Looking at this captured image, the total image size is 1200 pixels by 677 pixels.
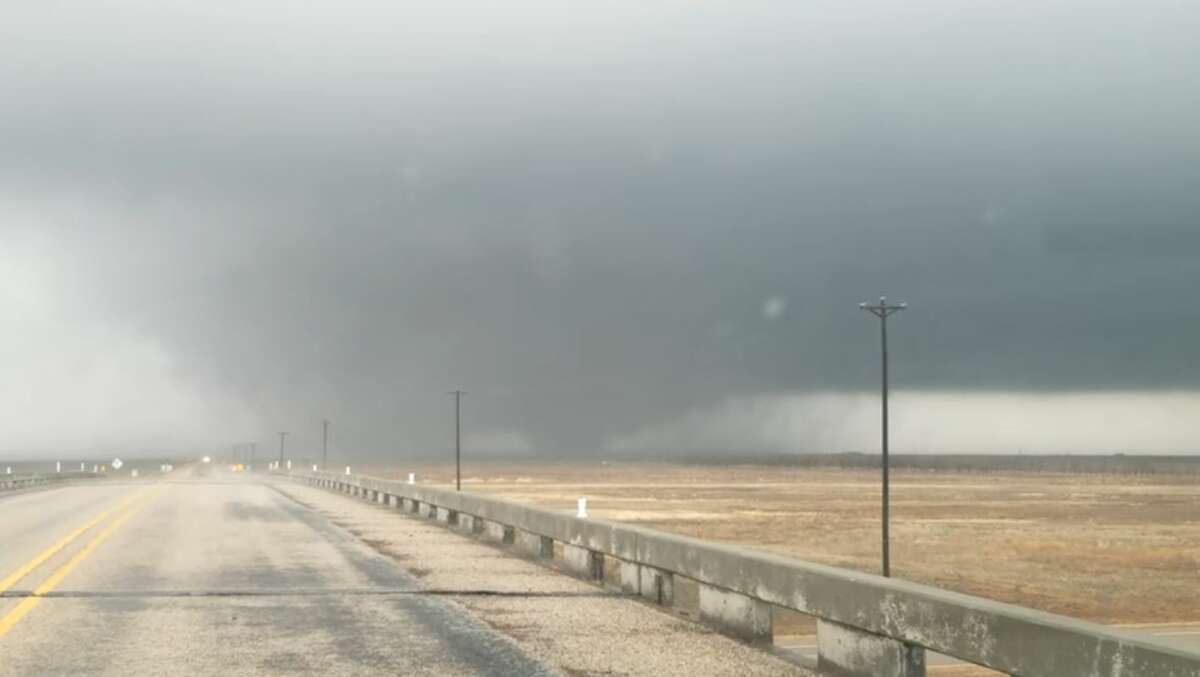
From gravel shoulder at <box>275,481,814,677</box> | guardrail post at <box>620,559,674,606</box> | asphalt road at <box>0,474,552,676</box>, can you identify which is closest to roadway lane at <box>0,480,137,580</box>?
asphalt road at <box>0,474,552,676</box>

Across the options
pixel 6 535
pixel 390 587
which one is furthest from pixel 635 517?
pixel 390 587

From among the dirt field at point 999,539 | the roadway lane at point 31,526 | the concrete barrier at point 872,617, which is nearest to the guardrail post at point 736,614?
the concrete barrier at point 872,617

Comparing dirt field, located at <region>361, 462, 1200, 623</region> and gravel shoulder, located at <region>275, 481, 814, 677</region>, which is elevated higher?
gravel shoulder, located at <region>275, 481, 814, 677</region>

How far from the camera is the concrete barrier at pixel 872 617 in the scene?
21.9 ft

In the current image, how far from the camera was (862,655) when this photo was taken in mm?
9367

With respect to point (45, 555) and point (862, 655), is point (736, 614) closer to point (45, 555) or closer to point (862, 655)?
point (862, 655)

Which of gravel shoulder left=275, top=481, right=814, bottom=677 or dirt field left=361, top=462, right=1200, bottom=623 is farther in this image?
dirt field left=361, top=462, right=1200, bottom=623

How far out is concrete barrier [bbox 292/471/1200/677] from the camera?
21.9ft

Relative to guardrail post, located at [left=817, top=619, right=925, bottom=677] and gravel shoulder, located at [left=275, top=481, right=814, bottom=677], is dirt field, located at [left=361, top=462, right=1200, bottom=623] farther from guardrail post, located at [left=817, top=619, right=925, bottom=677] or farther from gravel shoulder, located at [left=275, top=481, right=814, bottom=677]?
guardrail post, located at [left=817, top=619, right=925, bottom=677]

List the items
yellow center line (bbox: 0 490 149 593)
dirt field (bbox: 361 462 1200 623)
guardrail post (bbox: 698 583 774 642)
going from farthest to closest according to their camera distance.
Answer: dirt field (bbox: 361 462 1200 623) → yellow center line (bbox: 0 490 149 593) → guardrail post (bbox: 698 583 774 642)

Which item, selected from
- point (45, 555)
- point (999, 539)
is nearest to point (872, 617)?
point (45, 555)

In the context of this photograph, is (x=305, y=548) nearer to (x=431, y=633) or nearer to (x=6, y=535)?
(x=6, y=535)

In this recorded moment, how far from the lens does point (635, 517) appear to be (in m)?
52.4

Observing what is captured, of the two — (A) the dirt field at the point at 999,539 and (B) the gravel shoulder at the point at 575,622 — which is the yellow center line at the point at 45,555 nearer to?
(B) the gravel shoulder at the point at 575,622
